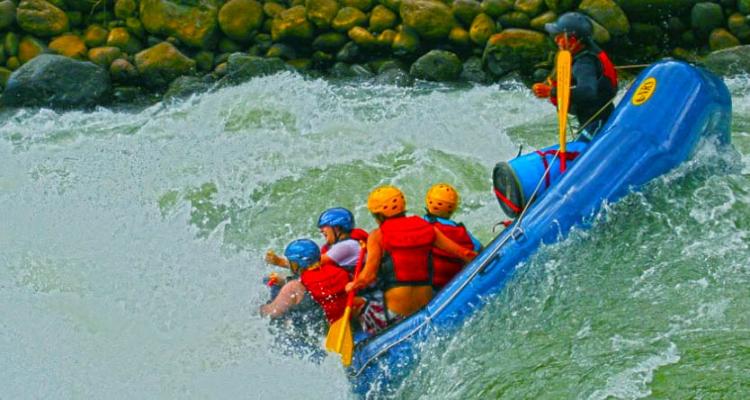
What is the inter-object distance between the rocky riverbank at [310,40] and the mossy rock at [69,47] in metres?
0.02

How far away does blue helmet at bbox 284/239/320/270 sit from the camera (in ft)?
18.5

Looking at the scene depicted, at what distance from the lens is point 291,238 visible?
8031 millimetres

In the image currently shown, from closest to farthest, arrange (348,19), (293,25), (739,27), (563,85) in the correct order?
(563,85), (739,27), (348,19), (293,25)

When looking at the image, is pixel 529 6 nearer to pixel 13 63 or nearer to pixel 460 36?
pixel 460 36

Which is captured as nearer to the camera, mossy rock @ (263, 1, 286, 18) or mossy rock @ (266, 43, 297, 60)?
mossy rock @ (266, 43, 297, 60)

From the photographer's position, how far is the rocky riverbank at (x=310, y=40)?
450 inches

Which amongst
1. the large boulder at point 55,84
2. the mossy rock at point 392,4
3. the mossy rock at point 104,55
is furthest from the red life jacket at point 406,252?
the mossy rock at point 104,55

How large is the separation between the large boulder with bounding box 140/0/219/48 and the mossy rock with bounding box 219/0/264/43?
142 millimetres

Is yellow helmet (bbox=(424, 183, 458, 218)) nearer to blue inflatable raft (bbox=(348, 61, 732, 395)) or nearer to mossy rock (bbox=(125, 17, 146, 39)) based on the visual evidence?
blue inflatable raft (bbox=(348, 61, 732, 395))

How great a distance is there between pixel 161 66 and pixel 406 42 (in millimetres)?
2975

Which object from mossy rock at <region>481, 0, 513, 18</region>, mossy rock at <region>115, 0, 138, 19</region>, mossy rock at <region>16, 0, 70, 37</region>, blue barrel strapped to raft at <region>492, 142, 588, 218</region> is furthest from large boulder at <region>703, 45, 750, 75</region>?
mossy rock at <region>16, 0, 70, 37</region>

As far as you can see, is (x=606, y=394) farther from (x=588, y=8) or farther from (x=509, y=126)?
(x=588, y=8)

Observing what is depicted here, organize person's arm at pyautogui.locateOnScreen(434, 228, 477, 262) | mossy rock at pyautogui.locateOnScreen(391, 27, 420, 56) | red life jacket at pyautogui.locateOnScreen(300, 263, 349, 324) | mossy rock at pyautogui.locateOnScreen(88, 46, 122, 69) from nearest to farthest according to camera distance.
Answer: person's arm at pyautogui.locateOnScreen(434, 228, 477, 262) → red life jacket at pyautogui.locateOnScreen(300, 263, 349, 324) → mossy rock at pyautogui.locateOnScreen(391, 27, 420, 56) → mossy rock at pyautogui.locateOnScreen(88, 46, 122, 69)

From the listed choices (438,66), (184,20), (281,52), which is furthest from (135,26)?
(438,66)
